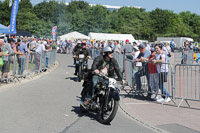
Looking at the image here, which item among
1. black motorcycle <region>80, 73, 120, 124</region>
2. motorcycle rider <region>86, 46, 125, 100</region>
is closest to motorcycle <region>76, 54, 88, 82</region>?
black motorcycle <region>80, 73, 120, 124</region>

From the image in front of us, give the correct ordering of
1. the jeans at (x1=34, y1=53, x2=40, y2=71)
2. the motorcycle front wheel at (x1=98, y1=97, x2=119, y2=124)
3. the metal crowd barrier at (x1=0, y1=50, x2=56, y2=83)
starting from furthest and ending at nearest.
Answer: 1. the jeans at (x1=34, y1=53, x2=40, y2=71)
2. the metal crowd barrier at (x1=0, y1=50, x2=56, y2=83)
3. the motorcycle front wheel at (x1=98, y1=97, x2=119, y2=124)

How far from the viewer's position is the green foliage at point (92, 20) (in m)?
93.2

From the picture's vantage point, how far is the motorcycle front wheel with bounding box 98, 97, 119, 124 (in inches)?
279

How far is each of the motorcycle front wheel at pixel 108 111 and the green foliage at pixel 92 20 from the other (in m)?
82.1

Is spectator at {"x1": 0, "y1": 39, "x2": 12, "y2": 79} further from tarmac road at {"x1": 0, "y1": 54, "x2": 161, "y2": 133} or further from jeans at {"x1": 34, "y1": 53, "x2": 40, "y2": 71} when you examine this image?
jeans at {"x1": 34, "y1": 53, "x2": 40, "y2": 71}

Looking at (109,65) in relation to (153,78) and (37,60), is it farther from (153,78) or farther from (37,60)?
(37,60)

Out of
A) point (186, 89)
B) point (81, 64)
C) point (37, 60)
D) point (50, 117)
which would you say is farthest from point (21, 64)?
point (50, 117)

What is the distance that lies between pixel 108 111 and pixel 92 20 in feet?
327

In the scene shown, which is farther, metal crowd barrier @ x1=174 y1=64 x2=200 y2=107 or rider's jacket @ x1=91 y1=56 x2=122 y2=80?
metal crowd barrier @ x1=174 y1=64 x2=200 y2=107

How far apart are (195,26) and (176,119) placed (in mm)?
132800

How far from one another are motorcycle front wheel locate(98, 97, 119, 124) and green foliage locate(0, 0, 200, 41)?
8209cm

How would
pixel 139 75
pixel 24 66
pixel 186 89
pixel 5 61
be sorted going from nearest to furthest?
pixel 139 75, pixel 186 89, pixel 5 61, pixel 24 66

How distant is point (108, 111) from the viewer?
7410 millimetres

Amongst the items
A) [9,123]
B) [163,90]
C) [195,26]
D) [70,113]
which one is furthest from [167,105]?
[195,26]
